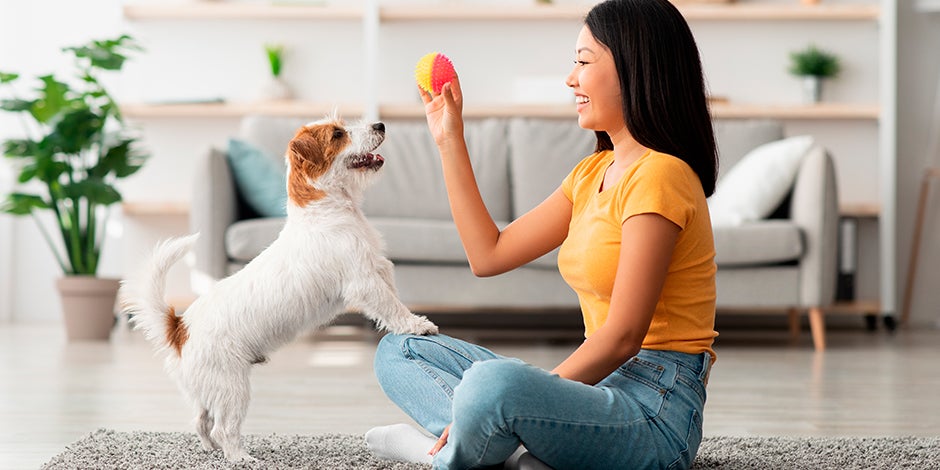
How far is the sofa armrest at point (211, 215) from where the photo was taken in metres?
3.80

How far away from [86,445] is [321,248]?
1.91 ft

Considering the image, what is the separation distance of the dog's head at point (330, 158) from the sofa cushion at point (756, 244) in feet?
7.42

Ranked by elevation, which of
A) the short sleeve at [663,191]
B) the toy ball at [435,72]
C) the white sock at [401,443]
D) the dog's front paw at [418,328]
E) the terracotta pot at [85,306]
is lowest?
the terracotta pot at [85,306]

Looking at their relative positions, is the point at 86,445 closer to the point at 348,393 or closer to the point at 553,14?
the point at 348,393

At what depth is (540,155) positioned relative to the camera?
4461 millimetres

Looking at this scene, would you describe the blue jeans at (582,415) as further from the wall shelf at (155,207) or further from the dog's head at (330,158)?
the wall shelf at (155,207)

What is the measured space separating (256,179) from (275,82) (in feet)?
3.86

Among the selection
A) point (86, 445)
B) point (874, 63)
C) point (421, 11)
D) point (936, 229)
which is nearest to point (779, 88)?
point (874, 63)

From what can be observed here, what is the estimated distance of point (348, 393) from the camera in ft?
8.87

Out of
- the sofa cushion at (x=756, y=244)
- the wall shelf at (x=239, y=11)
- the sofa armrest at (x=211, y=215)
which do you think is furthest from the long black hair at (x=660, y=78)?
the wall shelf at (x=239, y=11)

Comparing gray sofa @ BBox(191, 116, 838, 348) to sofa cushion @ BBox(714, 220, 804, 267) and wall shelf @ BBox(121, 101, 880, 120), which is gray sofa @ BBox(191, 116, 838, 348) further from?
wall shelf @ BBox(121, 101, 880, 120)

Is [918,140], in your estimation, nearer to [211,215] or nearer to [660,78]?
[211,215]

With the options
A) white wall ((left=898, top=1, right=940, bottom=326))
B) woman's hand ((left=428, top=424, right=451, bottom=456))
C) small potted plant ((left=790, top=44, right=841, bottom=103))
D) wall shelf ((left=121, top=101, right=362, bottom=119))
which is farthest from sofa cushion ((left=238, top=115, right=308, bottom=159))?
woman's hand ((left=428, top=424, right=451, bottom=456))

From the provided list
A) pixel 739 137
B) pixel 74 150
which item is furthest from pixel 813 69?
pixel 74 150
